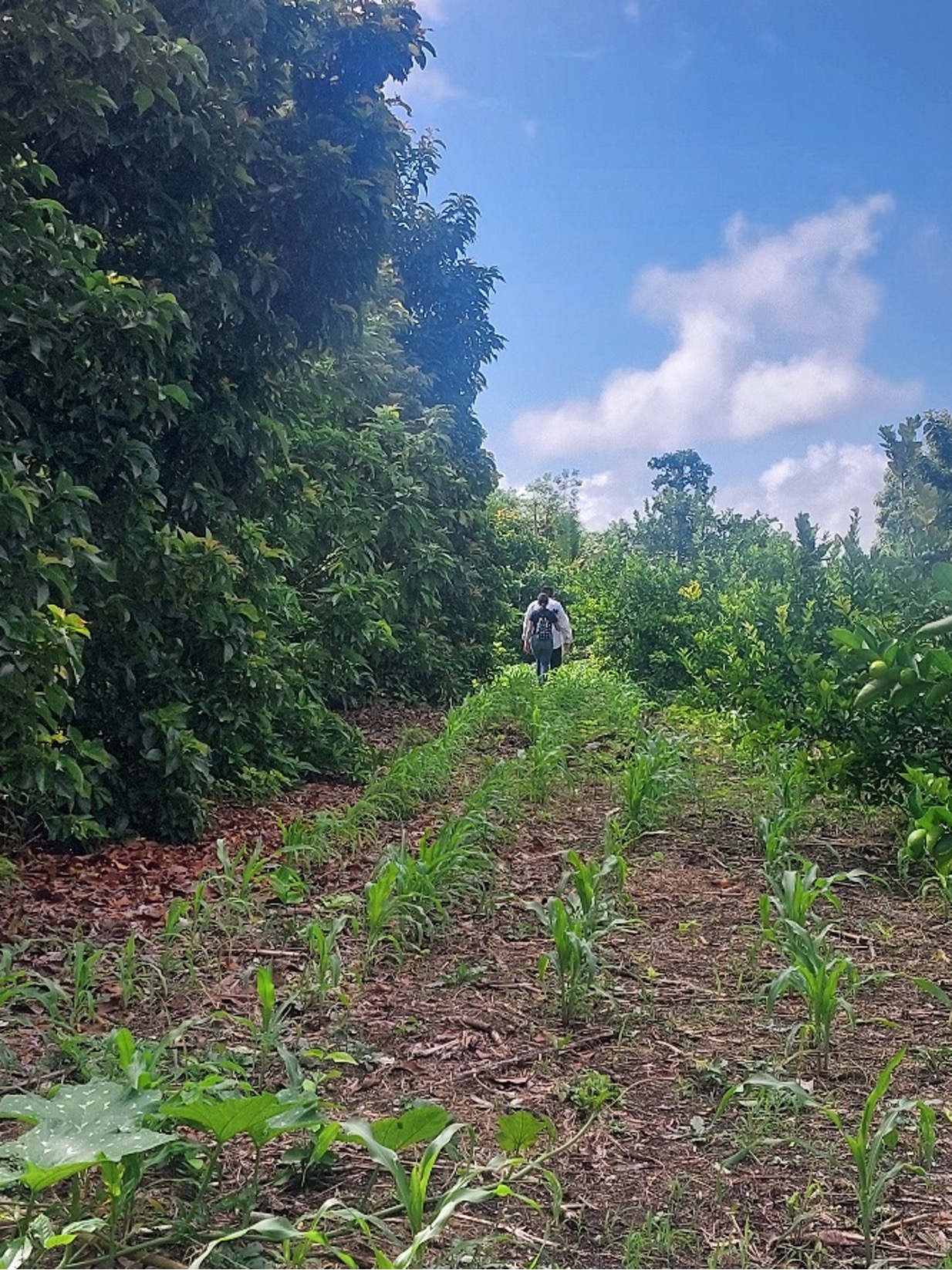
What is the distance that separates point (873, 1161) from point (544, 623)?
9.26 m

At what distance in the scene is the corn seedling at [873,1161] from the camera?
5.56ft

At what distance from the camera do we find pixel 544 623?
35.9 ft

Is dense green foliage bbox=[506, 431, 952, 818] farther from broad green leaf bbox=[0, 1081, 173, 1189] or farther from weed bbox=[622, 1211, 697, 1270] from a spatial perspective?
broad green leaf bbox=[0, 1081, 173, 1189]

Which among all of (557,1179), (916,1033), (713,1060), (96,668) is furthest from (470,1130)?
(96,668)

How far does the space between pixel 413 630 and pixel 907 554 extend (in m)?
4.43

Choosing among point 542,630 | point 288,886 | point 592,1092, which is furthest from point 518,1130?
point 542,630

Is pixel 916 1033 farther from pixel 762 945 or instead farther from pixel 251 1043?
pixel 251 1043

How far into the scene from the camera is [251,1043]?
244 cm

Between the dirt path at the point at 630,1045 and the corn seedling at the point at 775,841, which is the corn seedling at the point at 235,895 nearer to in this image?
the dirt path at the point at 630,1045

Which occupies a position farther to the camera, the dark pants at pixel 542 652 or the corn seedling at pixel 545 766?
the dark pants at pixel 542 652

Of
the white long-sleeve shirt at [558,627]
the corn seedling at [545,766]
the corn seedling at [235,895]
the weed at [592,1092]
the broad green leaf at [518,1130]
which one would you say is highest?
the white long-sleeve shirt at [558,627]

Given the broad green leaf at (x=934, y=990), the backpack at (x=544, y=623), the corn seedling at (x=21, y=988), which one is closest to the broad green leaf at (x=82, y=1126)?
the corn seedling at (x=21, y=988)

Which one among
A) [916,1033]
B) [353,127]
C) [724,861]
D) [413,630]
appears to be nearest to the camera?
[916,1033]

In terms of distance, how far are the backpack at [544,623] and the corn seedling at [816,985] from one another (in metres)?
8.14
